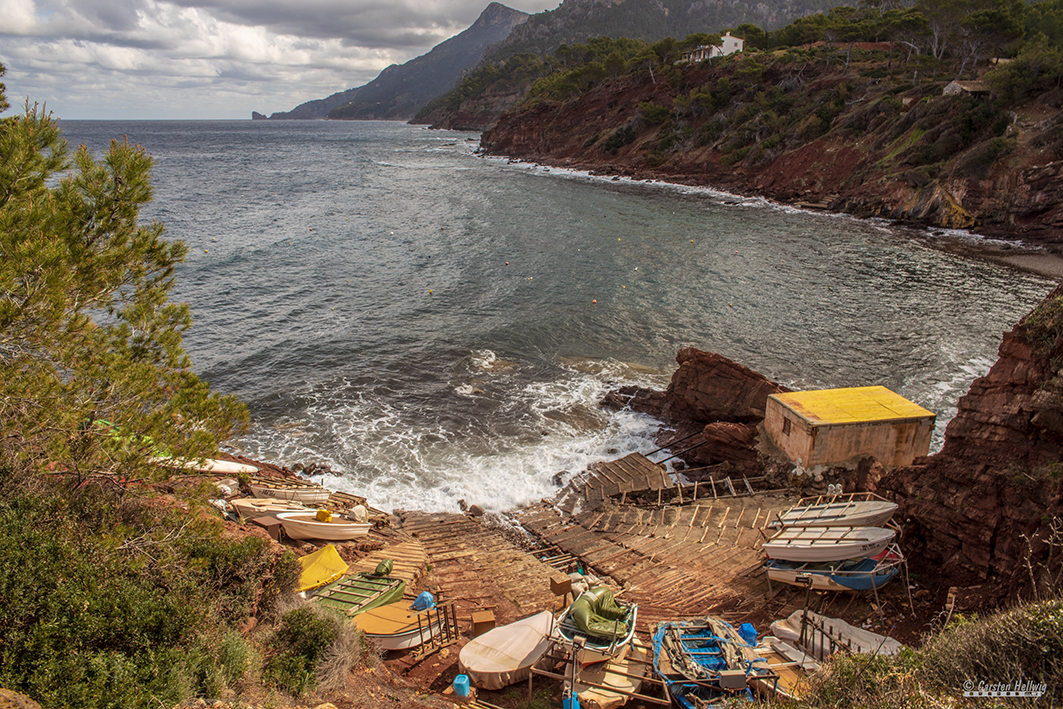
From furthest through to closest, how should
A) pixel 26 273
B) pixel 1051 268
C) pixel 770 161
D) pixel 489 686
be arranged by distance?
pixel 770 161
pixel 1051 268
pixel 489 686
pixel 26 273

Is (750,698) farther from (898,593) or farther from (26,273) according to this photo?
(26,273)

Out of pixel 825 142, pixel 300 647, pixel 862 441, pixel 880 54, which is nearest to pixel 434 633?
pixel 300 647

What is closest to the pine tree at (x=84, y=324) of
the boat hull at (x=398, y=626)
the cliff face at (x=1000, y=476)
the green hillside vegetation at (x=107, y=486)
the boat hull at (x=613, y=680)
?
the green hillside vegetation at (x=107, y=486)

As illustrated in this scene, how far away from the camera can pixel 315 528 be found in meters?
13.5

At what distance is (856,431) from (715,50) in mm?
102613

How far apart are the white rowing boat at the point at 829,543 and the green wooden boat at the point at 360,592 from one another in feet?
24.0

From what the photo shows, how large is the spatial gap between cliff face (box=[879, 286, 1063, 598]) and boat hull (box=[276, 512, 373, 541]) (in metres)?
11.8


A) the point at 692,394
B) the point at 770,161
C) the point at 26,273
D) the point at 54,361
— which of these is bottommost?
the point at 692,394

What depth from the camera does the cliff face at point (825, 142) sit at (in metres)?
45.9

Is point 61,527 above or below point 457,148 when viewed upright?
below

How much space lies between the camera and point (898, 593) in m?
10.9

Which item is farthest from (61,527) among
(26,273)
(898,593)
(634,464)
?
Answer: (634,464)

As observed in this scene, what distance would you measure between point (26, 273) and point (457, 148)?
132277mm

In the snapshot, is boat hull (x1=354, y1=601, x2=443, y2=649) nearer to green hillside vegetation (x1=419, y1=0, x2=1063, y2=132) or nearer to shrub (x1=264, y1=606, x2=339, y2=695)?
shrub (x1=264, y1=606, x2=339, y2=695)
